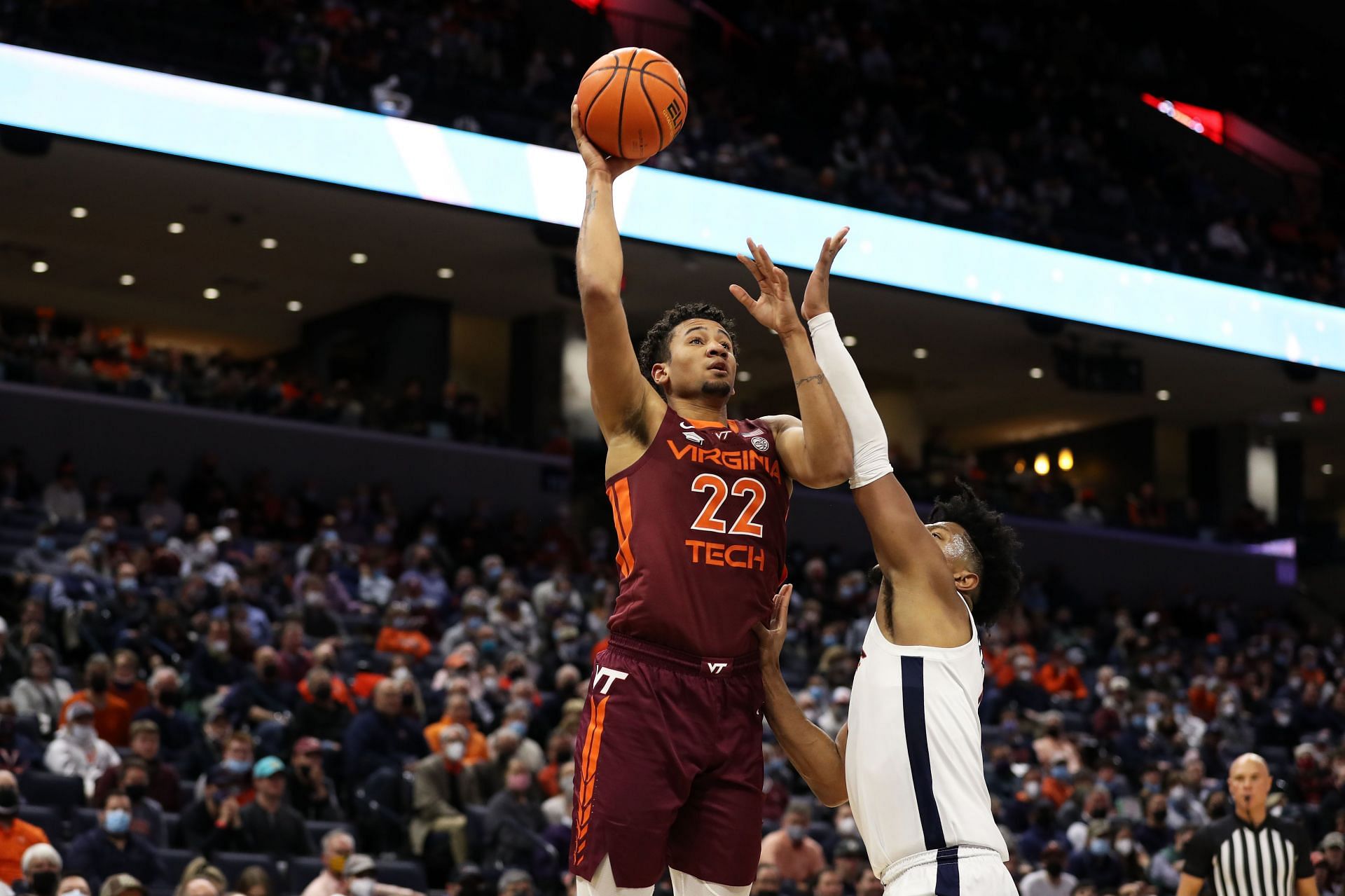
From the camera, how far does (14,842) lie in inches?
326

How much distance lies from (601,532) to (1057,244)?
284 inches

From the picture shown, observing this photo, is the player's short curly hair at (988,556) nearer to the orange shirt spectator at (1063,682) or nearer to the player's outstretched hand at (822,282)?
the player's outstretched hand at (822,282)

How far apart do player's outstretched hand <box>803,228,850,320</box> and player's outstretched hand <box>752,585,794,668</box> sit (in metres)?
0.72

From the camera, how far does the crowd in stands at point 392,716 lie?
361 inches

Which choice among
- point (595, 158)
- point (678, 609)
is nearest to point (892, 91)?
point (595, 158)

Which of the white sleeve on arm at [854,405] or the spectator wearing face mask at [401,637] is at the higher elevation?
the white sleeve on arm at [854,405]

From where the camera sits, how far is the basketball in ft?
13.8

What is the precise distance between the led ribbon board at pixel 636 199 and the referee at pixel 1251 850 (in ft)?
41.2

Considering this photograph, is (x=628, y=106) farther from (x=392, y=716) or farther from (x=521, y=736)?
(x=521, y=736)

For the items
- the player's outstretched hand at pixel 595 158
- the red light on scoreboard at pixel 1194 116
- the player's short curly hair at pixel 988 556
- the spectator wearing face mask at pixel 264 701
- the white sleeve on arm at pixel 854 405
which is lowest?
the spectator wearing face mask at pixel 264 701

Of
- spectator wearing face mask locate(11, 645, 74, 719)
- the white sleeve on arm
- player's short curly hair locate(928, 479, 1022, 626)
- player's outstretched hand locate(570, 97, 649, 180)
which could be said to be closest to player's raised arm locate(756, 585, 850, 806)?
the white sleeve on arm

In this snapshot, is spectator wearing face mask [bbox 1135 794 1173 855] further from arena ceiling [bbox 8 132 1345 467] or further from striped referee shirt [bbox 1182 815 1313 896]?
arena ceiling [bbox 8 132 1345 467]

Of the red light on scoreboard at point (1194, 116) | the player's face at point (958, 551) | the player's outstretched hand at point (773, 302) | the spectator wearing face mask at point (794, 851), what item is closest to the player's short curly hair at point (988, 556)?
the player's face at point (958, 551)

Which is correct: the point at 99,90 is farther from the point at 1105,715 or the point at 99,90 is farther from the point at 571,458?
the point at 1105,715
